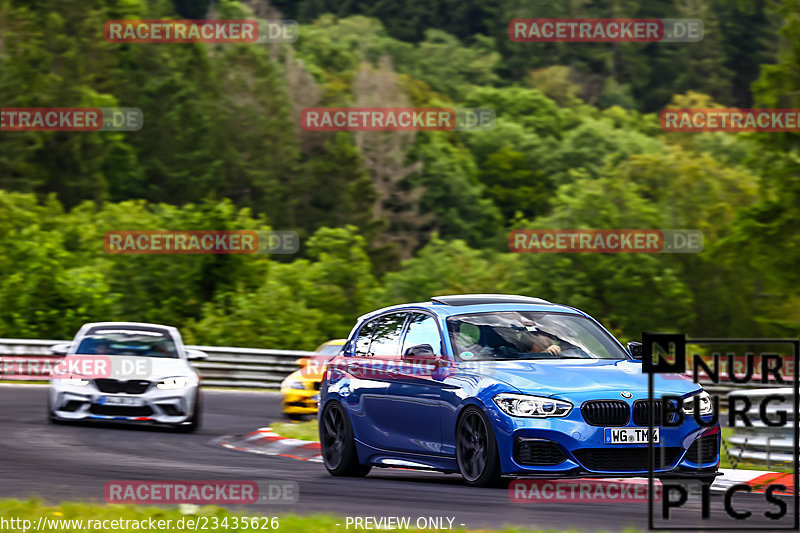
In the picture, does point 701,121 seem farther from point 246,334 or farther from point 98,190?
point 246,334

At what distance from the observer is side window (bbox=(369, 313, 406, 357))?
12.7m

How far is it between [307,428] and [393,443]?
7280mm

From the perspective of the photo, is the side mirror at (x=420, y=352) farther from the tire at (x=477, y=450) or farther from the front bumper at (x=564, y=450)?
the front bumper at (x=564, y=450)

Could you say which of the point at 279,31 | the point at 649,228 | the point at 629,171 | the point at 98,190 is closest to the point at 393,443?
the point at 649,228

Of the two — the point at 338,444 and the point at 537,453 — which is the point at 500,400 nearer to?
the point at 537,453

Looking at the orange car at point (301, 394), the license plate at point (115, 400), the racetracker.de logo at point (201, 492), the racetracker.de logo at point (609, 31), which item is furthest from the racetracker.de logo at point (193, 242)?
the racetracker.de logo at point (609, 31)

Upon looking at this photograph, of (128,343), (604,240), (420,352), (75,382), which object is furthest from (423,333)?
(604,240)

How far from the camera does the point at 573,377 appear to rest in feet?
35.7

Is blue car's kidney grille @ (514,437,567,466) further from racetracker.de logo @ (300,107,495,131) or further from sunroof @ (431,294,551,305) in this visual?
racetracker.de logo @ (300,107,495,131)

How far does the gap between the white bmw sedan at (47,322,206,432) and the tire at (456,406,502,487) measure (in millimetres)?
7686

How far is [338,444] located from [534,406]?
3135 mm

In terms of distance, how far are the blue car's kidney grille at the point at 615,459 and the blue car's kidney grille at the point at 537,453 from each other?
5.6 inches

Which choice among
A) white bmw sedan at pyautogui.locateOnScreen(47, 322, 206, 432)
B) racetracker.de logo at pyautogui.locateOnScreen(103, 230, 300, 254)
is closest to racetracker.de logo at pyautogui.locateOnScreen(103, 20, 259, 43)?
racetracker.de logo at pyautogui.locateOnScreen(103, 230, 300, 254)

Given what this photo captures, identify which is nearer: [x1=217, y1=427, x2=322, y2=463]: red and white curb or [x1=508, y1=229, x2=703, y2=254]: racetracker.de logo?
[x1=217, y1=427, x2=322, y2=463]: red and white curb
